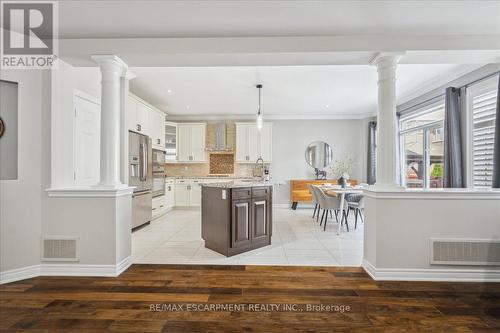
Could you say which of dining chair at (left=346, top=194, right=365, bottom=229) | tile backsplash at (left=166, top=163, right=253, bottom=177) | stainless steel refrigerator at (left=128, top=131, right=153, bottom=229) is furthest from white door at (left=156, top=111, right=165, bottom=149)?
dining chair at (left=346, top=194, right=365, bottom=229)

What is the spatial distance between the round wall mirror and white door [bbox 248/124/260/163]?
59.4 inches

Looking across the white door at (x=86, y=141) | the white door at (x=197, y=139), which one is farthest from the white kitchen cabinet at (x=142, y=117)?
the white door at (x=197, y=139)

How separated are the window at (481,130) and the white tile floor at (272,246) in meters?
1.98

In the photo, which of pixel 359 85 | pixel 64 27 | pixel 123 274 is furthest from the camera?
pixel 359 85

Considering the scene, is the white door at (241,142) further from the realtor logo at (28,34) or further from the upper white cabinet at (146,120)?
the realtor logo at (28,34)

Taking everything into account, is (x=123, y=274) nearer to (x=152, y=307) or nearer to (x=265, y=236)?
(x=152, y=307)

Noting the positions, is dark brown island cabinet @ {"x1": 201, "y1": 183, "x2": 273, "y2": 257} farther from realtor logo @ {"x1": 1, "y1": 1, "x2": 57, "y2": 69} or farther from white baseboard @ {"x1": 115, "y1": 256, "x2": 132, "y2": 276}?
realtor logo @ {"x1": 1, "y1": 1, "x2": 57, "y2": 69}

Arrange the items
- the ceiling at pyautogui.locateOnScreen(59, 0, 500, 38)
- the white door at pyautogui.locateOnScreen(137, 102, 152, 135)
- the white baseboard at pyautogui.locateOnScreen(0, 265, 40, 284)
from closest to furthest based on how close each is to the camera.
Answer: the ceiling at pyautogui.locateOnScreen(59, 0, 500, 38) → the white baseboard at pyautogui.locateOnScreen(0, 265, 40, 284) → the white door at pyautogui.locateOnScreen(137, 102, 152, 135)

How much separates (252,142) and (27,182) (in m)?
5.06

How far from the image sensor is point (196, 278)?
2676mm

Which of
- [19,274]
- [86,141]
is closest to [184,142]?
[86,141]

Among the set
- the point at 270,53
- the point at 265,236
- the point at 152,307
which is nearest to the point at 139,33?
the point at 270,53

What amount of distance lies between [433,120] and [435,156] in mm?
716

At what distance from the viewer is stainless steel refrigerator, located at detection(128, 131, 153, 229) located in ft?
14.7
